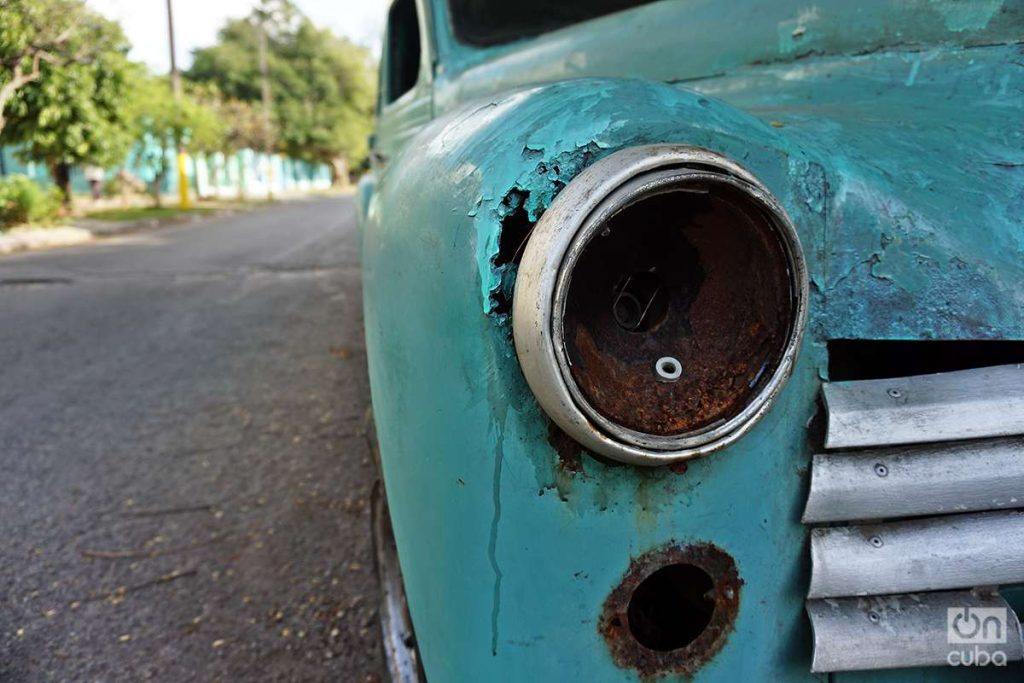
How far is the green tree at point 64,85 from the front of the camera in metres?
9.57

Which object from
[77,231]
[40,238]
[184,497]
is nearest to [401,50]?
[184,497]

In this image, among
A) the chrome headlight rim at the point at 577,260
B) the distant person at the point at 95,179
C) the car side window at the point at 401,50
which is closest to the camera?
the chrome headlight rim at the point at 577,260

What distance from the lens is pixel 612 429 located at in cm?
80

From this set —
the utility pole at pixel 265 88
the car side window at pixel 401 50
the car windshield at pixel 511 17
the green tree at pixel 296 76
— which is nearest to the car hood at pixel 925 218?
the car windshield at pixel 511 17

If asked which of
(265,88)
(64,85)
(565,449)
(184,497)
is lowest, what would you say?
(184,497)

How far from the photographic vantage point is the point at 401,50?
3385 millimetres

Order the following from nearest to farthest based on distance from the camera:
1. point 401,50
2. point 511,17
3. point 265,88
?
point 511,17 < point 401,50 < point 265,88

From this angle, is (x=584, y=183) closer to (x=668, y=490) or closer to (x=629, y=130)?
(x=629, y=130)

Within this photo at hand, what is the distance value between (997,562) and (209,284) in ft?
22.5

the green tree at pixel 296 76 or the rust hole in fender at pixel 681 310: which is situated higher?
the green tree at pixel 296 76

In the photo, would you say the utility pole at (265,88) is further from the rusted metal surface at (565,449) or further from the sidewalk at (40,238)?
the rusted metal surface at (565,449)

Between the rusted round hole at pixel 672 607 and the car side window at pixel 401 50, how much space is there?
7.74 feet
